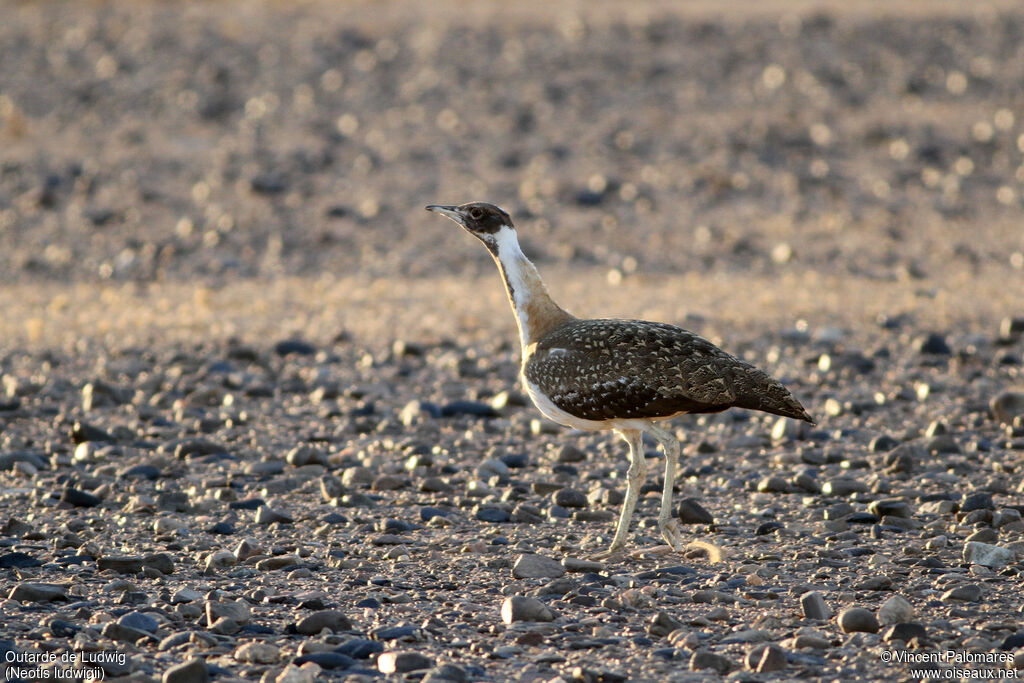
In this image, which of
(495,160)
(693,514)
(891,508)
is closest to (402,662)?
(693,514)

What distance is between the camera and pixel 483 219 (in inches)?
332

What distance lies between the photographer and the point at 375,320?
13375 millimetres

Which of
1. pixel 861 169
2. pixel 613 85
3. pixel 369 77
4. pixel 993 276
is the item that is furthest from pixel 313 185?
pixel 993 276

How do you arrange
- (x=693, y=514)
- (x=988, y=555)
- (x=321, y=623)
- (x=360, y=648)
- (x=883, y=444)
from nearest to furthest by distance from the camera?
1. (x=360, y=648)
2. (x=321, y=623)
3. (x=988, y=555)
4. (x=693, y=514)
5. (x=883, y=444)

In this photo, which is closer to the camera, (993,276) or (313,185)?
(993,276)

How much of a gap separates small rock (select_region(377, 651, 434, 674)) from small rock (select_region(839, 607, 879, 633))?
1984 mm

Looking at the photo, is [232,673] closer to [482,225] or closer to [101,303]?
[482,225]

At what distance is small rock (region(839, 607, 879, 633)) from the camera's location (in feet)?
20.4

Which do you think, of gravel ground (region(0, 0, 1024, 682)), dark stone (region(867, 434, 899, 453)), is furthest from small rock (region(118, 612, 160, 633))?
dark stone (region(867, 434, 899, 453))

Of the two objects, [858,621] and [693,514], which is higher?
[693,514]

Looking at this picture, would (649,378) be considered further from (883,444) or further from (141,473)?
(141,473)

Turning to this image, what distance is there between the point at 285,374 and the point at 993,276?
8137 mm

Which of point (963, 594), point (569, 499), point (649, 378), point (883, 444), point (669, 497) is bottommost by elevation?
point (963, 594)
